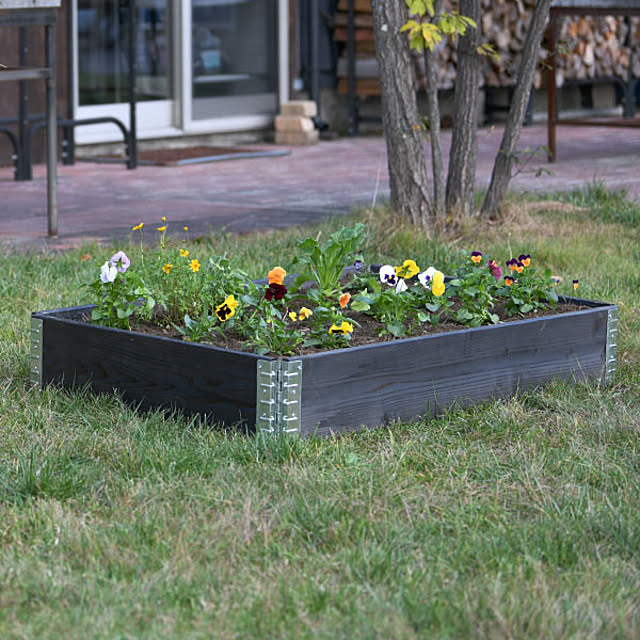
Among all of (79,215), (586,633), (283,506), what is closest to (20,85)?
(79,215)

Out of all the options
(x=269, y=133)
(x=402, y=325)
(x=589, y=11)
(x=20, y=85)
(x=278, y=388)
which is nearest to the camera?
(x=278, y=388)

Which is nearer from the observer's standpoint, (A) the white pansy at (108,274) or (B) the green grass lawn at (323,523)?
(B) the green grass lawn at (323,523)

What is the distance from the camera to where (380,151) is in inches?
448

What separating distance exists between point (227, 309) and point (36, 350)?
620 mm

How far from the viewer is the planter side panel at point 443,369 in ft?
10.8

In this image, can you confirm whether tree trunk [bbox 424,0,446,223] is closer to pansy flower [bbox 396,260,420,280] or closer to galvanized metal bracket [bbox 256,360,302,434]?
pansy flower [bbox 396,260,420,280]

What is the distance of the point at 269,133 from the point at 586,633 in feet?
34.8

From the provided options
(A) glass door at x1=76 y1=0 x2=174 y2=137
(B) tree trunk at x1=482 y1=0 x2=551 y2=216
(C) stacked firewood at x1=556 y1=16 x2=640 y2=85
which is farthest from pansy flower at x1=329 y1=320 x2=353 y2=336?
(C) stacked firewood at x1=556 y1=16 x2=640 y2=85

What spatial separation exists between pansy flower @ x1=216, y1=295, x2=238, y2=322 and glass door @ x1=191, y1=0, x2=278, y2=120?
27.3 feet

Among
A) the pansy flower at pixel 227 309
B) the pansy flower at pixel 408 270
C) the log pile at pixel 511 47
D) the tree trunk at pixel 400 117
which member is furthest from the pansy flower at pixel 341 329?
the log pile at pixel 511 47

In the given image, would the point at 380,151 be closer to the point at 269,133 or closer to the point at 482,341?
the point at 269,133

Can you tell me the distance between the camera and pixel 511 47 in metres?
13.6

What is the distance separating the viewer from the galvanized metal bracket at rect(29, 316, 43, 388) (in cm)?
373

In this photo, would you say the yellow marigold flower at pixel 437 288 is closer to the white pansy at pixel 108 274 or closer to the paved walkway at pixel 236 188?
A: the white pansy at pixel 108 274
